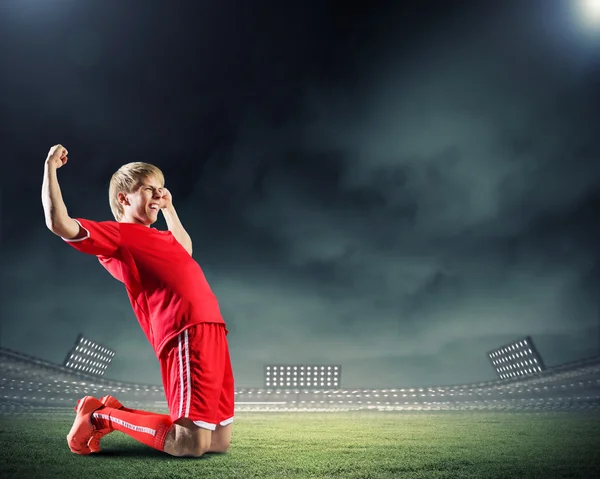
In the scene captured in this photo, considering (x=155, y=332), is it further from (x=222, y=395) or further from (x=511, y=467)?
(x=511, y=467)

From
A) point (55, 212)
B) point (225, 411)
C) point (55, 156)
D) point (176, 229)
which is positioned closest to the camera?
point (55, 212)

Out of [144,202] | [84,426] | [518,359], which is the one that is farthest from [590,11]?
[518,359]

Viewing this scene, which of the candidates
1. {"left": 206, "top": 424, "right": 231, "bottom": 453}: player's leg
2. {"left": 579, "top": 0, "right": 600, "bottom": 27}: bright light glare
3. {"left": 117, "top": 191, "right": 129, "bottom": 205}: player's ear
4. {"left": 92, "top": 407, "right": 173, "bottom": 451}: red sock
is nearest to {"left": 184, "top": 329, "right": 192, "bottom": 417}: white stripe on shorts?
{"left": 92, "top": 407, "right": 173, "bottom": 451}: red sock

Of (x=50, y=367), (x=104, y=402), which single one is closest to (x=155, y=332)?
(x=104, y=402)

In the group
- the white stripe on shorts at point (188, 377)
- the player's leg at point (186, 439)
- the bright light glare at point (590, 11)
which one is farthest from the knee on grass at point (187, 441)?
the bright light glare at point (590, 11)

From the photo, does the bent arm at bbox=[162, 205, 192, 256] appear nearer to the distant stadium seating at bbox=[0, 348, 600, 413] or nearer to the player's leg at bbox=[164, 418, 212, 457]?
the player's leg at bbox=[164, 418, 212, 457]

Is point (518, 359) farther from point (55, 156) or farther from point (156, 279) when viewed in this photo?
point (55, 156)

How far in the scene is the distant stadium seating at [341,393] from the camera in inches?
1083

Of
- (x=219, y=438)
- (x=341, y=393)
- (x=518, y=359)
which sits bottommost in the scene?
(x=219, y=438)

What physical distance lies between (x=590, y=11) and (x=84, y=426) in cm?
1457

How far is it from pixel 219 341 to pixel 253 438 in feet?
9.24

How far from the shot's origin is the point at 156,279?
4.09 metres

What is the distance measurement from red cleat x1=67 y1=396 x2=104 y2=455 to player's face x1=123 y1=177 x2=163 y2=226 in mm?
1489

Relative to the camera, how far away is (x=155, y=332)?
4.08 m
